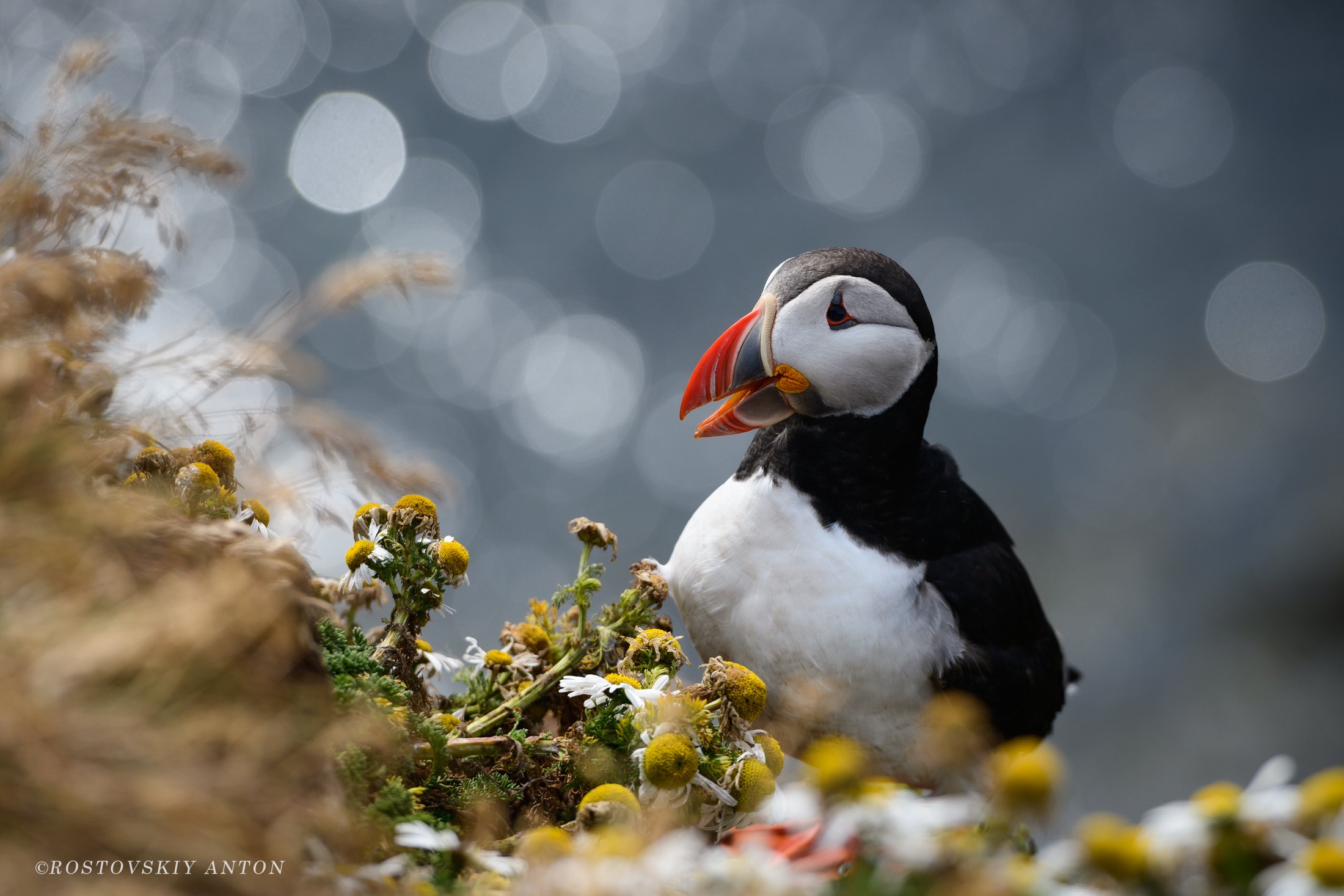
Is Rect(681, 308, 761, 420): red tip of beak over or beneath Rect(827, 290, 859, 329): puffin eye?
beneath

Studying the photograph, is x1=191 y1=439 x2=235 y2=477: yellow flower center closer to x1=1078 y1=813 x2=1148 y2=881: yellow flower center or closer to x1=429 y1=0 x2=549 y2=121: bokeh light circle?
x1=1078 y1=813 x2=1148 y2=881: yellow flower center

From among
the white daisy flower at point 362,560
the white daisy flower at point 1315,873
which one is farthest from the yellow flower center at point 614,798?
the white daisy flower at point 1315,873

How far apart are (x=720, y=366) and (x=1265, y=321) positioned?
718 cm

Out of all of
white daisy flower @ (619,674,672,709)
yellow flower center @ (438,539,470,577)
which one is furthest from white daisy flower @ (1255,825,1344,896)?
yellow flower center @ (438,539,470,577)

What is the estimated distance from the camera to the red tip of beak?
86.2 inches

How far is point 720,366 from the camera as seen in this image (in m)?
2.19

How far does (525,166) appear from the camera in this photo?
8.47 meters

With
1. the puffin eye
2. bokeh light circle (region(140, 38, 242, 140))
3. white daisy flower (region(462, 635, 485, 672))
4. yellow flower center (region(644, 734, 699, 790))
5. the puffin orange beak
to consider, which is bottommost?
yellow flower center (region(644, 734, 699, 790))

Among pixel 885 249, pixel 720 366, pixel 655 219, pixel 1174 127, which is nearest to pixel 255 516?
pixel 720 366

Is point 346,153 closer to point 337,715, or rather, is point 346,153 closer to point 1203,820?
point 337,715

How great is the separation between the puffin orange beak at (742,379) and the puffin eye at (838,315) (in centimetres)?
11

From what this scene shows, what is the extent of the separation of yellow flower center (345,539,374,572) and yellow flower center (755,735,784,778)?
Answer: 2.17 ft

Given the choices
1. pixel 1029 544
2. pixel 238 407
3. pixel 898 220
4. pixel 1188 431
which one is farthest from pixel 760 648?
pixel 898 220

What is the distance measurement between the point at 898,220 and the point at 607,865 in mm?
7932
